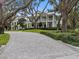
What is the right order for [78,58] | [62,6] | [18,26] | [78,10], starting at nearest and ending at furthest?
[78,58], [62,6], [78,10], [18,26]

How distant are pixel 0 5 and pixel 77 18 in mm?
53085

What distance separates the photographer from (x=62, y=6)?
31547 millimetres

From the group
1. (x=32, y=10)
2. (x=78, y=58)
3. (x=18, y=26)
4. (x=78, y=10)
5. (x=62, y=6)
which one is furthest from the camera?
(x=18, y=26)

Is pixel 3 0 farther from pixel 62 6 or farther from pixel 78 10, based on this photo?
pixel 78 10

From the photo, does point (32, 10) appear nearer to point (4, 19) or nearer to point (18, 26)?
point (18, 26)

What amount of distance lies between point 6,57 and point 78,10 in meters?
43.4

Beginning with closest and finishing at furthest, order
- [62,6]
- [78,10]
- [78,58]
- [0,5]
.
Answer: [0,5]
[78,58]
[62,6]
[78,10]

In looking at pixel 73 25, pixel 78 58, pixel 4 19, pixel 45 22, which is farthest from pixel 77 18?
pixel 4 19

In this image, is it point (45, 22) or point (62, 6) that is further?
point (45, 22)

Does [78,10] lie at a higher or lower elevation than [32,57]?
higher

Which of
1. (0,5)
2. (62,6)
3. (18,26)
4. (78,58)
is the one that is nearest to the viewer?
(0,5)

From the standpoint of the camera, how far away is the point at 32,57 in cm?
1180

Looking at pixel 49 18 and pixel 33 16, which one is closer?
pixel 33 16

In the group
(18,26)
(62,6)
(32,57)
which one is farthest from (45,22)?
(32,57)
